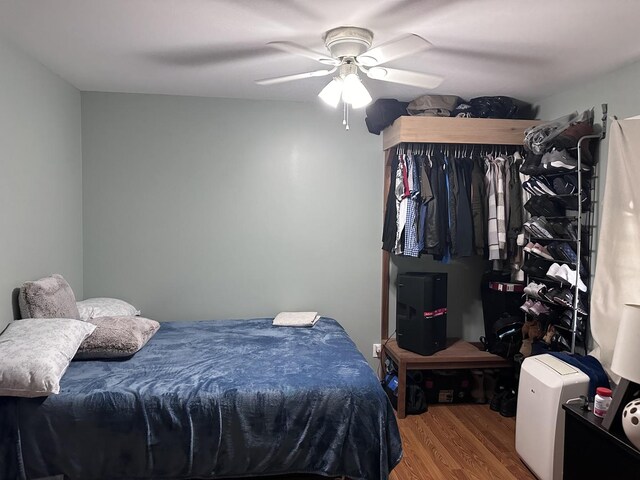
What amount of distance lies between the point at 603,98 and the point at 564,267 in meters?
1.13

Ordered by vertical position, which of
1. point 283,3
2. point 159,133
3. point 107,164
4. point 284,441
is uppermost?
point 283,3

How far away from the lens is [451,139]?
3596 mm

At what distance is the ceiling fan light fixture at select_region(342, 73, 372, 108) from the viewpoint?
2355mm

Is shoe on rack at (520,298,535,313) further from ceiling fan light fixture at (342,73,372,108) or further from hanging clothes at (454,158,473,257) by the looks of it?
ceiling fan light fixture at (342,73,372,108)

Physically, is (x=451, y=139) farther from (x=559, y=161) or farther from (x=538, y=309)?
(x=538, y=309)

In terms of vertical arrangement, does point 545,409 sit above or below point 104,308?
below

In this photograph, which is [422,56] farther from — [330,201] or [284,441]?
[284,441]

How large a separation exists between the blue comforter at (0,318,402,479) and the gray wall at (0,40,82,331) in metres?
0.77

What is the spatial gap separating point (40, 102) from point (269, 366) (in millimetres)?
2255

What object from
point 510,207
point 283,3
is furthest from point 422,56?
point 510,207

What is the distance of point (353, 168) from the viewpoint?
12.9 ft

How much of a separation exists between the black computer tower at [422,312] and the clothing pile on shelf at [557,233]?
61 centimetres

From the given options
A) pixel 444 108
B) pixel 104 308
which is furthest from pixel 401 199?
pixel 104 308

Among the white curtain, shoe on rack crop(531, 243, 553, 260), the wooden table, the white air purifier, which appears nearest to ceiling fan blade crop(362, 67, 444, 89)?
the white curtain
